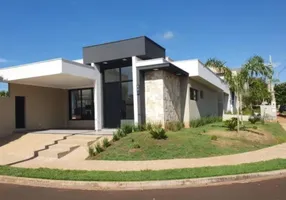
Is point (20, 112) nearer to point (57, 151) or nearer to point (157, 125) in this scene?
point (57, 151)

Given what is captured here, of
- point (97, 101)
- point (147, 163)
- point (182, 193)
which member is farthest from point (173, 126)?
point (182, 193)

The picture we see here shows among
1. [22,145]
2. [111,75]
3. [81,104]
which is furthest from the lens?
[81,104]

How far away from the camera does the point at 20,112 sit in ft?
71.1

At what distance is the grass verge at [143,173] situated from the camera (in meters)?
8.62

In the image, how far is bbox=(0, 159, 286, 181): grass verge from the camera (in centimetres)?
862

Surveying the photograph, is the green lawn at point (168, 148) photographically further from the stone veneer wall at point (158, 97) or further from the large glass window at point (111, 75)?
the large glass window at point (111, 75)

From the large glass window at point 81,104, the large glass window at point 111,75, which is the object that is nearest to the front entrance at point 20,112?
the large glass window at point 81,104

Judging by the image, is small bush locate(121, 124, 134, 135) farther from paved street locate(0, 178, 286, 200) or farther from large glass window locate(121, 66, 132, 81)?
paved street locate(0, 178, 286, 200)

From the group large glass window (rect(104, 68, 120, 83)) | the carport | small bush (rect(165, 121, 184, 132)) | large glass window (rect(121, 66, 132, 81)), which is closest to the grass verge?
the carport

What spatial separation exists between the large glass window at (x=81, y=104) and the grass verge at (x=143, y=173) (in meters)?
14.1

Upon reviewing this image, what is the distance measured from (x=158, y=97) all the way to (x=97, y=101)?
4.12 m

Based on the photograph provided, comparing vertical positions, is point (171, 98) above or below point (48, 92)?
below

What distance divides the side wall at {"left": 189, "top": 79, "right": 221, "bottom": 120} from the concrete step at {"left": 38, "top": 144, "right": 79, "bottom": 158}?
10.4 meters

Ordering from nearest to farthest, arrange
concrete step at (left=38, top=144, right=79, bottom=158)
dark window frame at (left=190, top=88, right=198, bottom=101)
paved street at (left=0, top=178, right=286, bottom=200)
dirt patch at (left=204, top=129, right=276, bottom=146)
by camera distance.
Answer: paved street at (left=0, top=178, right=286, bottom=200) → concrete step at (left=38, top=144, right=79, bottom=158) → dirt patch at (left=204, top=129, right=276, bottom=146) → dark window frame at (left=190, top=88, right=198, bottom=101)
